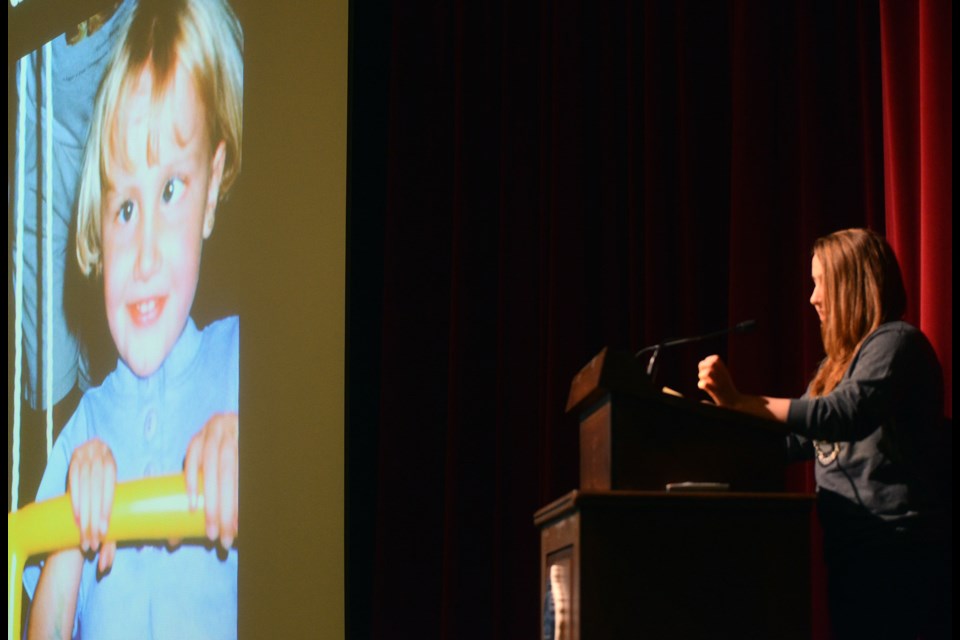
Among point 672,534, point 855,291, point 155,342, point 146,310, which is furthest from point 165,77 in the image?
point 672,534

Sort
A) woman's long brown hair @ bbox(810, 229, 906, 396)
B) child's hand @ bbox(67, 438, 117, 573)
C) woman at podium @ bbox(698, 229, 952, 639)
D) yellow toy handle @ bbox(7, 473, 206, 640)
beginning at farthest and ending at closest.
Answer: child's hand @ bbox(67, 438, 117, 573)
yellow toy handle @ bbox(7, 473, 206, 640)
woman's long brown hair @ bbox(810, 229, 906, 396)
woman at podium @ bbox(698, 229, 952, 639)

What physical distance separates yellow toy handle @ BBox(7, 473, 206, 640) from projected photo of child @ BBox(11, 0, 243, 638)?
0.11 feet

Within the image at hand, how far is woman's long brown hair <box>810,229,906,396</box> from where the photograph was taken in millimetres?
2385

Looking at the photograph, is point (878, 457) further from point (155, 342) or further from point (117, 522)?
point (117, 522)

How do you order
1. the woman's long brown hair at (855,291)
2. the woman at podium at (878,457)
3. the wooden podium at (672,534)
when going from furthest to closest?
the woman's long brown hair at (855,291) < the woman at podium at (878,457) < the wooden podium at (672,534)

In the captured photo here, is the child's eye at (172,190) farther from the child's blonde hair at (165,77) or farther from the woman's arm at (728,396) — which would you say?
the woman's arm at (728,396)

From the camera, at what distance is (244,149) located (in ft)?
12.6

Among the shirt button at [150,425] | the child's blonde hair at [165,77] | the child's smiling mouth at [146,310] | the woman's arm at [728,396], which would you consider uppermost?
the child's blonde hair at [165,77]

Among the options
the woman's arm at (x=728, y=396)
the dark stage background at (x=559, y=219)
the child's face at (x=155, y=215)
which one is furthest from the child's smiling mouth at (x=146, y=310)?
the woman's arm at (x=728, y=396)

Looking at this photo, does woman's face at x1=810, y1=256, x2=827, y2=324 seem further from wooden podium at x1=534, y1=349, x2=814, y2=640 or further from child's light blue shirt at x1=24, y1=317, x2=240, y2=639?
child's light blue shirt at x1=24, y1=317, x2=240, y2=639

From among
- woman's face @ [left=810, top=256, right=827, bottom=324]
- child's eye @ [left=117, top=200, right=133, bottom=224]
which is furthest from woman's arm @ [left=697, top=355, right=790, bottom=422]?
child's eye @ [left=117, top=200, right=133, bottom=224]

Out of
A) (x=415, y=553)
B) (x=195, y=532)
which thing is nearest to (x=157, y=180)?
(x=195, y=532)

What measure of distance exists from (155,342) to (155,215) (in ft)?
1.35

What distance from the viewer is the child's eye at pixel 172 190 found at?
3982 millimetres
